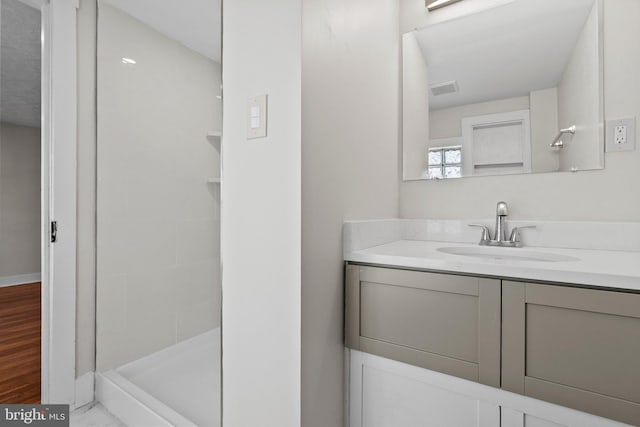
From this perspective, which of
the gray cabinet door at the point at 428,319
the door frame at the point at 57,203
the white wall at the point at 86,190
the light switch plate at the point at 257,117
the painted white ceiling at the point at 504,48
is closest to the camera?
the gray cabinet door at the point at 428,319

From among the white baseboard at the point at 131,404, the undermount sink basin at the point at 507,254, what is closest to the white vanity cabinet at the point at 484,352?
the undermount sink basin at the point at 507,254

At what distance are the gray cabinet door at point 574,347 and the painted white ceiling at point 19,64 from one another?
7.11 feet

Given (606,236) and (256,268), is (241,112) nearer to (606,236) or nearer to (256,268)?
(256,268)

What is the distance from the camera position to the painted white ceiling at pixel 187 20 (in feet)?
3.82

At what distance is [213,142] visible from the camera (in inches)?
47.3

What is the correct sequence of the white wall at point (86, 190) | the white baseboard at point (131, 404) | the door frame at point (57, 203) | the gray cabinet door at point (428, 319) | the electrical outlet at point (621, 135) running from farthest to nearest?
the white wall at point (86, 190) < the door frame at point (57, 203) < the white baseboard at point (131, 404) < the electrical outlet at point (621, 135) < the gray cabinet door at point (428, 319)

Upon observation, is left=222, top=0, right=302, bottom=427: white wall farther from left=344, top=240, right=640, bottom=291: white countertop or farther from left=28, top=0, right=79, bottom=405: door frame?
left=28, top=0, right=79, bottom=405: door frame

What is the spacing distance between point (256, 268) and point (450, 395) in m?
0.68

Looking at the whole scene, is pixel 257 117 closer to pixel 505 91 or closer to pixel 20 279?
pixel 505 91

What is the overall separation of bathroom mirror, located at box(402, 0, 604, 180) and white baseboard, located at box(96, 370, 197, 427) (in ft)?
5.11

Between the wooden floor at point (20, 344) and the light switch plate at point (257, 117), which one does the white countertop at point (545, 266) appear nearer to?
the light switch plate at point (257, 117)

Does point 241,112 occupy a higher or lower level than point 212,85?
lower

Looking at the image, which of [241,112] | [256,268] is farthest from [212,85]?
[256,268]

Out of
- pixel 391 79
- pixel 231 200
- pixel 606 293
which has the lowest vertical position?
pixel 606 293
